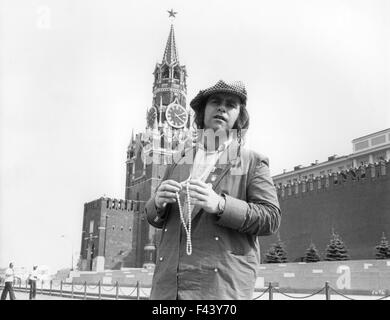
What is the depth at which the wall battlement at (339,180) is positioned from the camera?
95.2ft

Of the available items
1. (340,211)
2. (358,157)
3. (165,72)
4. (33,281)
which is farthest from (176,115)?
(33,281)

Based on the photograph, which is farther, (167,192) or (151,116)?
(151,116)

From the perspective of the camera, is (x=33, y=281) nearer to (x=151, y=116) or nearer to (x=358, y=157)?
(x=358, y=157)

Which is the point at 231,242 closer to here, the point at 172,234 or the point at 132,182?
the point at 172,234

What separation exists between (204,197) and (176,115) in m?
55.1

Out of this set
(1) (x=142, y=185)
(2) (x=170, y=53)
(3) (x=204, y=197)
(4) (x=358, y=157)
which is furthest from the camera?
(2) (x=170, y=53)

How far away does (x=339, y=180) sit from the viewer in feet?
102

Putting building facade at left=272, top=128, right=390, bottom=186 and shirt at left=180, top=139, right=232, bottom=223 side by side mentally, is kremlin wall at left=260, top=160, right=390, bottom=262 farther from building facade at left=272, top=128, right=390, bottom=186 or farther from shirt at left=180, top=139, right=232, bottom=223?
shirt at left=180, top=139, right=232, bottom=223

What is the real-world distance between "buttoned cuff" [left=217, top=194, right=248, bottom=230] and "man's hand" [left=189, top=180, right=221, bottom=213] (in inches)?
1.3

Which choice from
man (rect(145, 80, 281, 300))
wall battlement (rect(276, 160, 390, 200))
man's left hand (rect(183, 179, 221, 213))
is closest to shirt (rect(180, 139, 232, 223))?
man (rect(145, 80, 281, 300))

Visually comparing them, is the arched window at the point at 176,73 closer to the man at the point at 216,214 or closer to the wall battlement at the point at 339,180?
the wall battlement at the point at 339,180

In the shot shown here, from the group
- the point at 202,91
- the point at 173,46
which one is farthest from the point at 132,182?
the point at 202,91

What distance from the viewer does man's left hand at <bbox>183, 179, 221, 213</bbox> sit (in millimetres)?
1711
